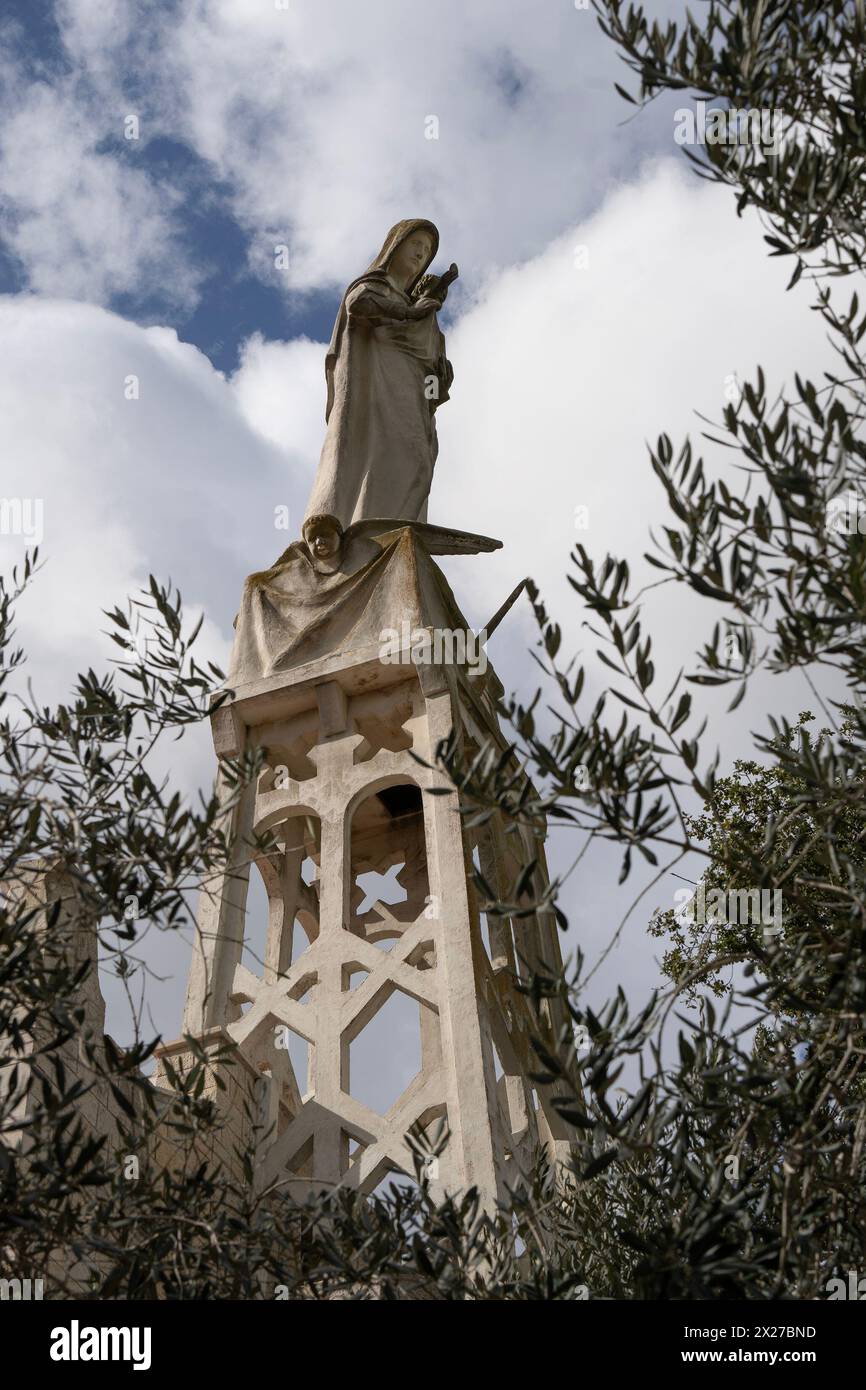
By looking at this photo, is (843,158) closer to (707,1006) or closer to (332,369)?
(707,1006)

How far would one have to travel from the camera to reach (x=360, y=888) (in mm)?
11094

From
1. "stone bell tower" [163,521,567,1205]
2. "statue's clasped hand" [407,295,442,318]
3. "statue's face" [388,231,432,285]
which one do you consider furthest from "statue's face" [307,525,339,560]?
"statue's face" [388,231,432,285]

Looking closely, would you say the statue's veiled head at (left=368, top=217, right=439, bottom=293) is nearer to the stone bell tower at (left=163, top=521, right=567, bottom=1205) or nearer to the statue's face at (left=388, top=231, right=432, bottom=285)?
the statue's face at (left=388, top=231, right=432, bottom=285)

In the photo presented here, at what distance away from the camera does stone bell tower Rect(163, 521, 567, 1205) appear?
26.7ft

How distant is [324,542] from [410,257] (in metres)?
2.88

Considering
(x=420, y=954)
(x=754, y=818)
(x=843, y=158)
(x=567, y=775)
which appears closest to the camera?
(x=567, y=775)

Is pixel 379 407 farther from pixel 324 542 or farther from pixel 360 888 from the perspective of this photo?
pixel 360 888

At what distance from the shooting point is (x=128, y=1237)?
5344 mm

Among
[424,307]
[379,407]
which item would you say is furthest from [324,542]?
[424,307]

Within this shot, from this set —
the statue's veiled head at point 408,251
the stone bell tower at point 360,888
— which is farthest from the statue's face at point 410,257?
the stone bell tower at point 360,888

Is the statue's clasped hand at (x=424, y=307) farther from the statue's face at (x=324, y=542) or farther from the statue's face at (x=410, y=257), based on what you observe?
the statue's face at (x=324, y=542)
